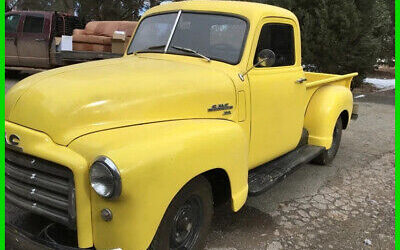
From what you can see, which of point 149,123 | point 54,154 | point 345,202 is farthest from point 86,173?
point 345,202

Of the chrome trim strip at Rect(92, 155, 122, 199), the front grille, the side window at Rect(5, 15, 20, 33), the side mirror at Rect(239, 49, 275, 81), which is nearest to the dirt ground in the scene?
the front grille

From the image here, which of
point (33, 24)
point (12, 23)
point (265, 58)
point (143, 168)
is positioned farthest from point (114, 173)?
point (12, 23)

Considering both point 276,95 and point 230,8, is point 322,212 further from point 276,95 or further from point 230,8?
point 230,8

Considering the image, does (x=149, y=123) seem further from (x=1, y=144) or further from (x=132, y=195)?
(x=1, y=144)

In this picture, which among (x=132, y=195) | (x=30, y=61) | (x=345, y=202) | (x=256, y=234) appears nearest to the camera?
(x=132, y=195)

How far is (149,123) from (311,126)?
2.84 metres

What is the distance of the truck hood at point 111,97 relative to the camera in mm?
2508

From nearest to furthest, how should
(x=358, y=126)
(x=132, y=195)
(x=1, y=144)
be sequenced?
(x=1, y=144) < (x=132, y=195) < (x=358, y=126)

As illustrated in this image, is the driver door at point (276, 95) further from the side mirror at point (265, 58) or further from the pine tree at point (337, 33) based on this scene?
the pine tree at point (337, 33)

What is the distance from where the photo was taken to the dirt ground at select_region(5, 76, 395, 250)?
11.4ft

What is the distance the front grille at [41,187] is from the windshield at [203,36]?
173 centimetres

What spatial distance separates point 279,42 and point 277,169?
132 cm

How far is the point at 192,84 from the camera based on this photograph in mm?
3145

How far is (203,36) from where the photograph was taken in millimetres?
3697
